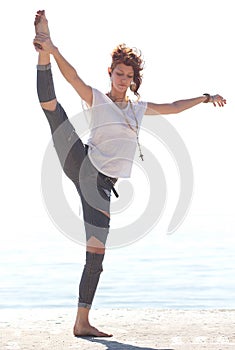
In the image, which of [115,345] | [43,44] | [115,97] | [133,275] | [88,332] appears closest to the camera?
[115,345]

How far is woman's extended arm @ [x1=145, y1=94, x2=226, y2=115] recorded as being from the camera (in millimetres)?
6406

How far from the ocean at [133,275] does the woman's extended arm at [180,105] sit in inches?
150

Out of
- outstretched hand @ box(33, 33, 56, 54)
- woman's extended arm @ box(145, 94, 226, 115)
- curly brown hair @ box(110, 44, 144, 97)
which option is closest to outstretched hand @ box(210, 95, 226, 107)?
woman's extended arm @ box(145, 94, 226, 115)

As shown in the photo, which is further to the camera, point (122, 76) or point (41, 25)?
point (122, 76)

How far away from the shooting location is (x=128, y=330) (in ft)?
20.8

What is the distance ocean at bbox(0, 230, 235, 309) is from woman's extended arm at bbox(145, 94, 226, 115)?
380 centimetres

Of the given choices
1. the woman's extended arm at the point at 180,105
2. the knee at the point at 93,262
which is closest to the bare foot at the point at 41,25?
the woman's extended arm at the point at 180,105

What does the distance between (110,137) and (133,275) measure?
7.36 metres

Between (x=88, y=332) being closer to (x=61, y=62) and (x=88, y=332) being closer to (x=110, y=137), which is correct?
(x=110, y=137)

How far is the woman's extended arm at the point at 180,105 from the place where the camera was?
641cm

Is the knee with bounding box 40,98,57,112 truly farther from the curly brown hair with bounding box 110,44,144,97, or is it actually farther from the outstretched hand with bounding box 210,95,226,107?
the outstretched hand with bounding box 210,95,226,107

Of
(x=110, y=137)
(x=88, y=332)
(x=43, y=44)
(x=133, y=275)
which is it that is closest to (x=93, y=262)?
(x=88, y=332)

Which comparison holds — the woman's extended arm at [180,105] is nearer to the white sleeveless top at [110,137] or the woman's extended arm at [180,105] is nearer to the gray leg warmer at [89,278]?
the white sleeveless top at [110,137]

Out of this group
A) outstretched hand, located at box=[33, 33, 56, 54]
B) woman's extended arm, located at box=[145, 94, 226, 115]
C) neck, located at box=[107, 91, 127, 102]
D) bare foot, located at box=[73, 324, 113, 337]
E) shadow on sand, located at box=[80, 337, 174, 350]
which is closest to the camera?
shadow on sand, located at box=[80, 337, 174, 350]
